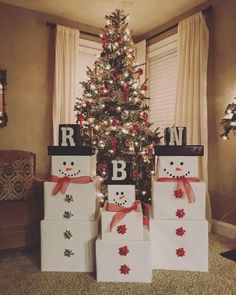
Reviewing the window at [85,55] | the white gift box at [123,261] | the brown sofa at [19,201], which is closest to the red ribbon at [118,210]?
the white gift box at [123,261]

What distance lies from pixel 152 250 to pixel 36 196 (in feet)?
4.46

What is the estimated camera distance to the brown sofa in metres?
2.45

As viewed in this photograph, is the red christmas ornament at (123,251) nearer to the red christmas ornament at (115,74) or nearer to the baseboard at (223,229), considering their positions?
the baseboard at (223,229)

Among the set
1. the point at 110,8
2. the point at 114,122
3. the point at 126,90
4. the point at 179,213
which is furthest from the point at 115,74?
the point at 179,213

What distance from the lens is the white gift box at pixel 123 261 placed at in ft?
6.60

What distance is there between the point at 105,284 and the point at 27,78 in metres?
2.78

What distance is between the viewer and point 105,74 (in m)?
3.33

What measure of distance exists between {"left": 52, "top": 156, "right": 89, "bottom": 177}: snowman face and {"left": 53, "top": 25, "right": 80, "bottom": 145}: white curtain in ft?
5.42

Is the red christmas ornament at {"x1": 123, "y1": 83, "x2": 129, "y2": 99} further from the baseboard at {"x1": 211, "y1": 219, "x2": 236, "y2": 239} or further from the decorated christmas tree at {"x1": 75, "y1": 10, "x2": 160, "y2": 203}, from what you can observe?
the baseboard at {"x1": 211, "y1": 219, "x2": 236, "y2": 239}

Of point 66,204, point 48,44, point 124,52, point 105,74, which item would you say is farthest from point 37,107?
point 66,204

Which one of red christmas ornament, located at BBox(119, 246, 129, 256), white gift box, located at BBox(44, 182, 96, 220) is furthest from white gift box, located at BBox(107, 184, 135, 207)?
red christmas ornament, located at BBox(119, 246, 129, 256)

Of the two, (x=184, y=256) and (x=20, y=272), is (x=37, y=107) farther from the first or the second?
(x=184, y=256)

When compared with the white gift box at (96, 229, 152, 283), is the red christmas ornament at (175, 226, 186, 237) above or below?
above

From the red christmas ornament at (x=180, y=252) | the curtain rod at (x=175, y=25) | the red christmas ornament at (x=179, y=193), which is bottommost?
the red christmas ornament at (x=180, y=252)
